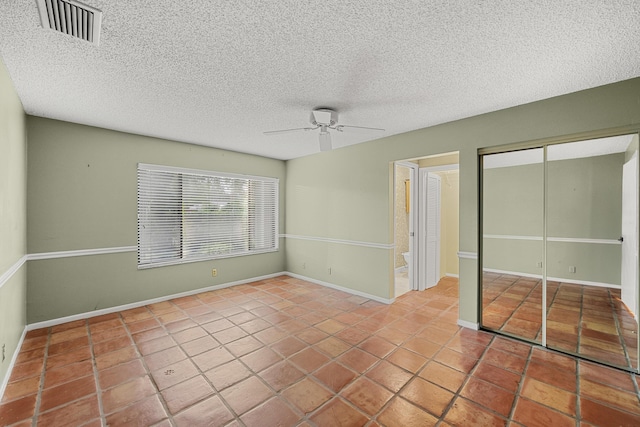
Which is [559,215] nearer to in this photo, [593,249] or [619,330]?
[593,249]

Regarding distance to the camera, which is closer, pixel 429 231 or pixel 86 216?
pixel 86 216

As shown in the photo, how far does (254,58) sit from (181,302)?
11.7 feet

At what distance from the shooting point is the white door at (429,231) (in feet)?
14.9

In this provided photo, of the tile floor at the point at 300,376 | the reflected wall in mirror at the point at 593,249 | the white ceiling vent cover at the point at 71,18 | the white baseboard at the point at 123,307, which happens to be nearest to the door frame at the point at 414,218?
the tile floor at the point at 300,376

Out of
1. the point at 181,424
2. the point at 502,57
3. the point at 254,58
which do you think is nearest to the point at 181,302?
the point at 181,424

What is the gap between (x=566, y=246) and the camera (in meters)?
2.74

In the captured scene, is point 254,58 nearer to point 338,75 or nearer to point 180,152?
point 338,75

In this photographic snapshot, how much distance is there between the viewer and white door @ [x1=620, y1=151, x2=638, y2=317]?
2340mm

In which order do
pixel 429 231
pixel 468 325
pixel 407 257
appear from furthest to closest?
pixel 407 257 → pixel 429 231 → pixel 468 325

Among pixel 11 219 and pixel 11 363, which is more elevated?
pixel 11 219

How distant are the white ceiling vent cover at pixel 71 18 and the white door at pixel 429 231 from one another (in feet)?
13.9

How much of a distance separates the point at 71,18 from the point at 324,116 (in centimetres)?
200

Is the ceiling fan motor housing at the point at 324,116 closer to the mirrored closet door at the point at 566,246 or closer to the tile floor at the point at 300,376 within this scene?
the mirrored closet door at the point at 566,246

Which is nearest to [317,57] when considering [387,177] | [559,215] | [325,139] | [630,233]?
[325,139]
